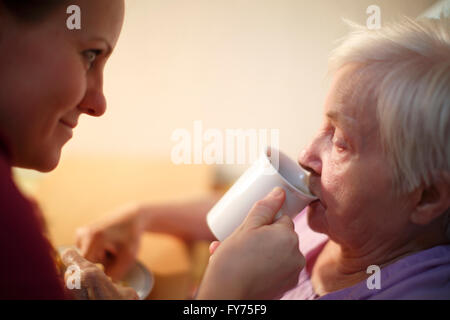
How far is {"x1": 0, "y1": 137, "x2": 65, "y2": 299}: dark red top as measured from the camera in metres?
0.51

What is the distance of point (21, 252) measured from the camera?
0.52m

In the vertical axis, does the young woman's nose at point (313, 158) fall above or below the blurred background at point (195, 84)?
below

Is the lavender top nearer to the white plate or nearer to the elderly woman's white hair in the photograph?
the elderly woman's white hair

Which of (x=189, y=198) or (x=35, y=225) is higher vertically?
(x=35, y=225)

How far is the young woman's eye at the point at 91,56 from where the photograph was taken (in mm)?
663

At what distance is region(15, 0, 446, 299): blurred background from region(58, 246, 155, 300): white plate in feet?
0.13

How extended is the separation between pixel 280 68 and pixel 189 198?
578 mm

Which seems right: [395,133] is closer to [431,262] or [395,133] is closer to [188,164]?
[431,262]

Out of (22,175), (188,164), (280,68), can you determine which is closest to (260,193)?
(280,68)

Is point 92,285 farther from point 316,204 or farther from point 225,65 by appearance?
point 225,65

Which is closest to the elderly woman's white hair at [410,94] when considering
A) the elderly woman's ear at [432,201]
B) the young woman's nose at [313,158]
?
the elderly woman's ear at [432,201]

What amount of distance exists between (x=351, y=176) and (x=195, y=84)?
1.77 ft

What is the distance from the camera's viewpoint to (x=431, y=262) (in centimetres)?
74

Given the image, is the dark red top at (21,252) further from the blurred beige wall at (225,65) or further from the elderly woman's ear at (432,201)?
the elderly woman's ear at (432,201)
